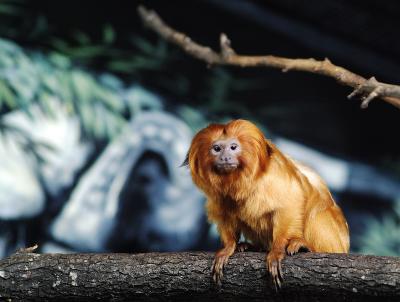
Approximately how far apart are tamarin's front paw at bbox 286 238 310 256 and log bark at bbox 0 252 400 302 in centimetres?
17

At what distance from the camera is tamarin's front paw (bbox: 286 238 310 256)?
4084 mm

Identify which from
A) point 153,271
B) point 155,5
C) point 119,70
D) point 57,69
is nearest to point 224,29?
point 155,5

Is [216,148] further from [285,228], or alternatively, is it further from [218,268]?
[218,268]

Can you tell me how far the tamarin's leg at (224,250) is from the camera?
3986mm

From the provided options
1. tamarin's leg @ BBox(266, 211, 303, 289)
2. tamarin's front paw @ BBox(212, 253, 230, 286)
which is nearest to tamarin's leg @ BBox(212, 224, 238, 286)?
tamarin's front paw @ BBox(212, 253, 230, 286)

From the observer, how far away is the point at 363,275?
3533 mm

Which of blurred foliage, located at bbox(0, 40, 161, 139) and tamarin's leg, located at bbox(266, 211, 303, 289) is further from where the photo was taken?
blurred foliage, located at bbox(0, 40, 161, 139)

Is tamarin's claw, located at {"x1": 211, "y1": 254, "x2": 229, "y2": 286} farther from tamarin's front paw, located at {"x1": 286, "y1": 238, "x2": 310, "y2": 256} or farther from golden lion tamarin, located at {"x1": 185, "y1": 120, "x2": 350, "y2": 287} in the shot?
tamarin's front paw, located at {"x1": 286, "y1": 238, "x2": 310, "y2": 256}

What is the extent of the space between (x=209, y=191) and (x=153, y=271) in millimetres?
790

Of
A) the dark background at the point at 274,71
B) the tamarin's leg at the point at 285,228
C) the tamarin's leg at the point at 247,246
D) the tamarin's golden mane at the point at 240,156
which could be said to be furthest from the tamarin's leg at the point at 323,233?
the dark background at the point at 274,71

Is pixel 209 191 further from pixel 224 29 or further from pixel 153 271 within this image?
pixel 224 29

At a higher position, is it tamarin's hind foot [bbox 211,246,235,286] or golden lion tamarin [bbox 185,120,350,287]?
golden lion tamarin [bbox 185,120,350,287]

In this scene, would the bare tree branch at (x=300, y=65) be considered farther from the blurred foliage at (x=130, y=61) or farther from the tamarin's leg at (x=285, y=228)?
the tamarin's leg at (x=285, y=228)

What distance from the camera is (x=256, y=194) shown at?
14.5 feet
